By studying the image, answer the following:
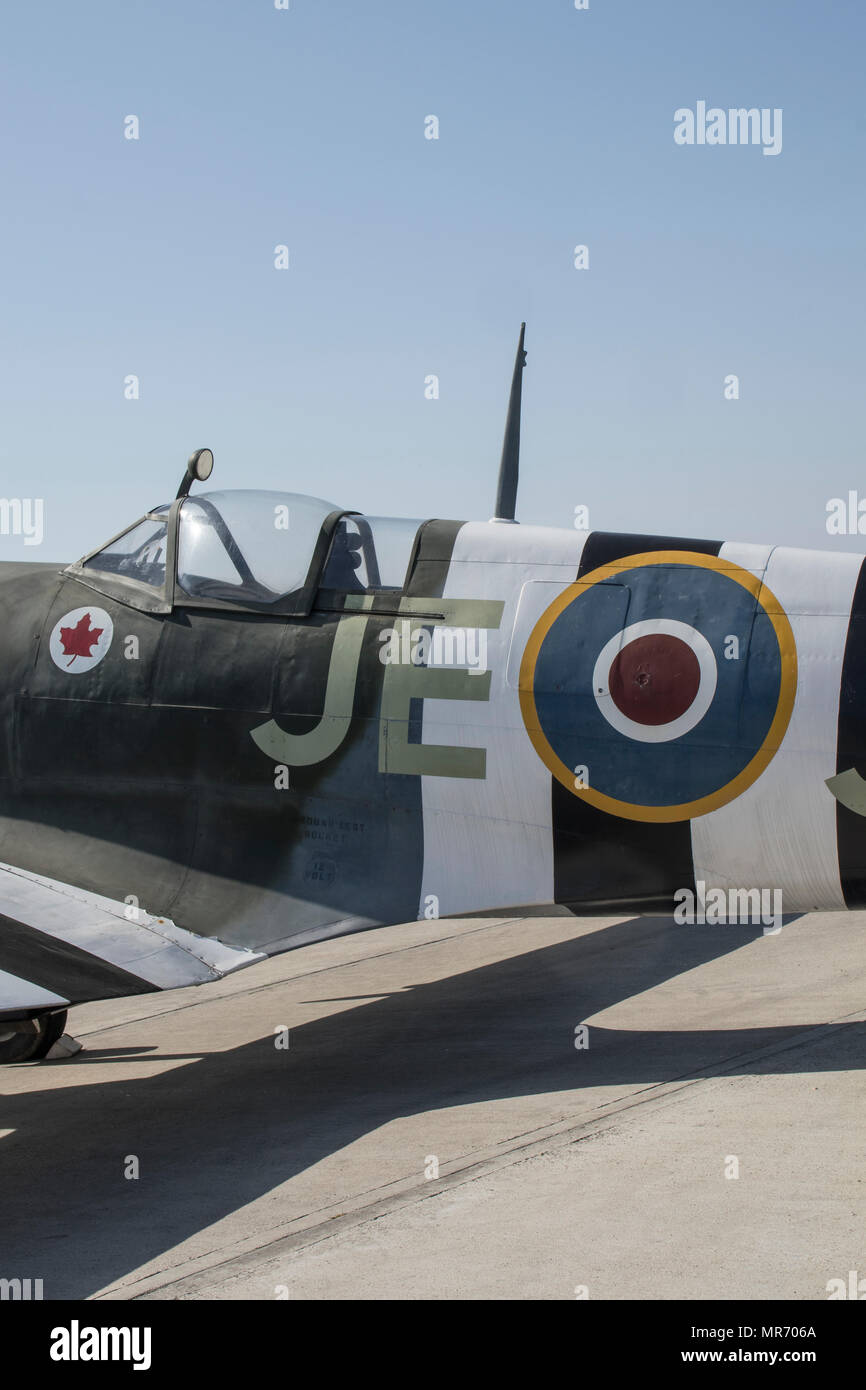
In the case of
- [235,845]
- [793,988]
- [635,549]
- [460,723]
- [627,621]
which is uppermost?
[635,549]

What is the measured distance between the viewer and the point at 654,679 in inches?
258

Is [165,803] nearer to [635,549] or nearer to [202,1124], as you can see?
[202,1124]

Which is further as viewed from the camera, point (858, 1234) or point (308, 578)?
point (308, 578)

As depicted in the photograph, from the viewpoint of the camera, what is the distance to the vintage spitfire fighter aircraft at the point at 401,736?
6461mm

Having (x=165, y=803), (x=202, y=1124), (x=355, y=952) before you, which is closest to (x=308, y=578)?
(x=165, y=803)

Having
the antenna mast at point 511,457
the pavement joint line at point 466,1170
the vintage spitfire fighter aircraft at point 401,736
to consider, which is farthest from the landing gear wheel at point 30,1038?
the antenna mast at point 511,457

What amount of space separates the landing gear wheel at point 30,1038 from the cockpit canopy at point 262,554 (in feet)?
8.72

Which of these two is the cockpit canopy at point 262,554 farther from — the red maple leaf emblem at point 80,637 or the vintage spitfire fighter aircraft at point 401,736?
the red maple leaf emblem at point 80,637

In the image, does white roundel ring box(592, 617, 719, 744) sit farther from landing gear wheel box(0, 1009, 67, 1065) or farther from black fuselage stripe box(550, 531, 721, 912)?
landing gear wheel box(0, 1009, 67, 1065)

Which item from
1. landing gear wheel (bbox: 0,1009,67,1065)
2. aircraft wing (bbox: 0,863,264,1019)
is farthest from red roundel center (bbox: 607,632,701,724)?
landing gear wheel (bbox: 0,1009,67,1065)

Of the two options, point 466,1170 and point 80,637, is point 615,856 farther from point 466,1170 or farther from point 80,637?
point 80,637

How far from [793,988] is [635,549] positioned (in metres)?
3.26

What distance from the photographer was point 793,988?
8.26m
